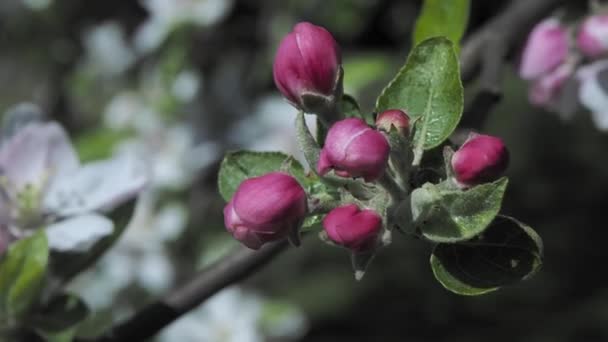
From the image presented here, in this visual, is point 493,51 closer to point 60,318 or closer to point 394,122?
point 394,122

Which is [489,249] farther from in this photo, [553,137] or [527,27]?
[553,137]

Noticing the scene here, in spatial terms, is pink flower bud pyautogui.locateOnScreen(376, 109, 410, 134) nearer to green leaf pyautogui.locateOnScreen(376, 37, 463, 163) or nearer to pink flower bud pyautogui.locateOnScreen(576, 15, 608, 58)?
green leaf pyautogui.locateOnScreen(376, 37, 463, 163)

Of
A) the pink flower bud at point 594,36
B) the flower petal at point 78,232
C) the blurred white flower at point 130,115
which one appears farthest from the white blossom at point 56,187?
the blurred white flower at point 130,115

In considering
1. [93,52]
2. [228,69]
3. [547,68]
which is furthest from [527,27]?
[93,52]

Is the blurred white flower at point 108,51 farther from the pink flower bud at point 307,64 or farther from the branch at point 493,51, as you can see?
the pink flower bud at point 307,64

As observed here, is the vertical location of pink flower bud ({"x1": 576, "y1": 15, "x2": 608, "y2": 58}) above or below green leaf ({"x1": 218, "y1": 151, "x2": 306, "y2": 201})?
below

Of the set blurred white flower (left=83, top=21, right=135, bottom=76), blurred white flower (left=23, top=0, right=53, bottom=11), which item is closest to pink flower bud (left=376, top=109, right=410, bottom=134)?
blurred white flower (left=83, top=21, right=135, bottom=76)
